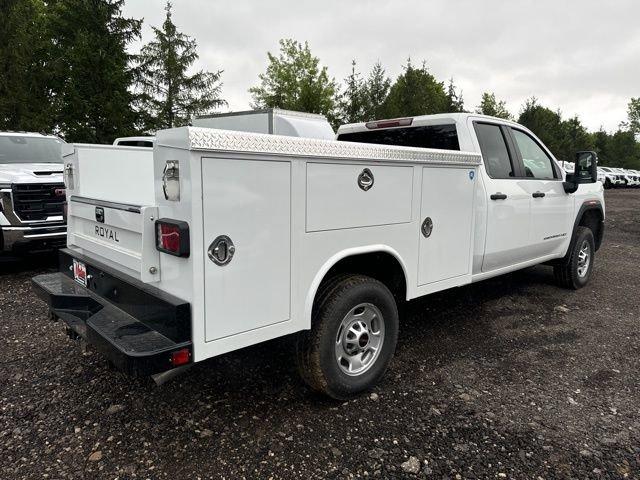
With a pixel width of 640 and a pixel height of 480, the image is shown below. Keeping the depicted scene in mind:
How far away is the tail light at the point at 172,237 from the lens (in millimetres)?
2242

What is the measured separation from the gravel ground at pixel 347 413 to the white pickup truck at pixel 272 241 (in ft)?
1.31

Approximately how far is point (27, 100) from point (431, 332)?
17.9 m

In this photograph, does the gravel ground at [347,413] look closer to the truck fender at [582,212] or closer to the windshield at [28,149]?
the truck fender at [582,212]

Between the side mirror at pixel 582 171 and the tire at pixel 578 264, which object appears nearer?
the side mirror at pixel 582 171

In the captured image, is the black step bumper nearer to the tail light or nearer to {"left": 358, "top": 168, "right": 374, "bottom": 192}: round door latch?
the tail light

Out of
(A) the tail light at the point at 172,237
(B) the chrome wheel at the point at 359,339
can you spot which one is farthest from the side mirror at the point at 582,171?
(A) the tail light at the point at 172,237

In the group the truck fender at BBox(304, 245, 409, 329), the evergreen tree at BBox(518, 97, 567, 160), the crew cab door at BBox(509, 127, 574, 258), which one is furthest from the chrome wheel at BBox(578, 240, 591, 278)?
the evergreen tree at BBox(518, 97, 567, 160)

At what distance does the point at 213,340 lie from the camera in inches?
94.0

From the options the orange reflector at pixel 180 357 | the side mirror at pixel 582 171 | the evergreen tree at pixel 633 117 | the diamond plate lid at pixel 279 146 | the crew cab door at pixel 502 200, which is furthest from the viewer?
the evergreen tree at pixel 633 117

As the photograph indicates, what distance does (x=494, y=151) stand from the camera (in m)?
4.41

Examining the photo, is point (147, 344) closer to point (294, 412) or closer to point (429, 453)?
point (294, 412)

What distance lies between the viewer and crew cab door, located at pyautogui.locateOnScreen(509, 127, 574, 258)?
4.79 metres

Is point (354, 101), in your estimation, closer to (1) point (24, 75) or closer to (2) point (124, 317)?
(1) point (24, 75)

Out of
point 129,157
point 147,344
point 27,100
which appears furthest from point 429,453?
point 27,100
